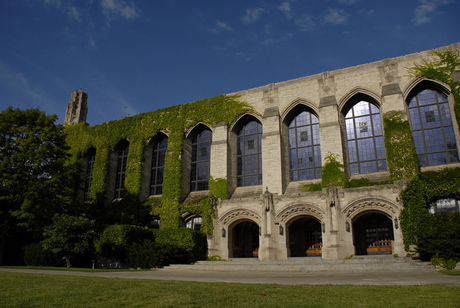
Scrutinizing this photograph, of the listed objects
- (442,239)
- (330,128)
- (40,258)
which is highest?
(330,128)

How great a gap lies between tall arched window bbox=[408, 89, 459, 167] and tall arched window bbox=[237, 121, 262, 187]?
11.1 m

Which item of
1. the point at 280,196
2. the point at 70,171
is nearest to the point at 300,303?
the point at 280,196

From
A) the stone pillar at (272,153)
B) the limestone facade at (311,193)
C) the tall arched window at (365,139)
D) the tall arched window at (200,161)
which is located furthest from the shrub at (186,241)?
the tall arched window at (365,139)

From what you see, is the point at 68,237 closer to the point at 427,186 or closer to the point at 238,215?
the point at 238,215

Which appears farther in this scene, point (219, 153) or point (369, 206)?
point (219, 153)

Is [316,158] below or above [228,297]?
above

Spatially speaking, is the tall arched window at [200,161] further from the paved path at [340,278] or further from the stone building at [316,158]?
the paved path at [340,278]

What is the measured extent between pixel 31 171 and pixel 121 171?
9.95 meters

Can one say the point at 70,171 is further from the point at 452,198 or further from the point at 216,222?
the point at 452,198

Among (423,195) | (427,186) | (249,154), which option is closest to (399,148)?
(427,186)

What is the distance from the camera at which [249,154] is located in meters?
29.8

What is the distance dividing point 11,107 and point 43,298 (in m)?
24.9

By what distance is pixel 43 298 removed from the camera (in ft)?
24.1

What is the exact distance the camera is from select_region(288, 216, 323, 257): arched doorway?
1029 inches
